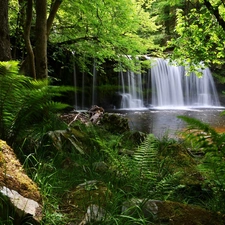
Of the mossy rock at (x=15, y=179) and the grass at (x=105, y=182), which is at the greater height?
the mossy rock at (x=15, y=179)

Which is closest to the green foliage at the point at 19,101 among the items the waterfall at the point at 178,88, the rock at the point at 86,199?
the rock at the point at 86,199

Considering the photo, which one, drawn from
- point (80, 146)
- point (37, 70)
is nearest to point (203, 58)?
point (37, 70)

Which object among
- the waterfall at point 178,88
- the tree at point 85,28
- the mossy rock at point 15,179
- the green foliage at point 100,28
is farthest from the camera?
the waterfall at point 178,88

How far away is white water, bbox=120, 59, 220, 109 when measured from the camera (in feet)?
52.0

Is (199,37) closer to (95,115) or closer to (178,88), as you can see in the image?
(95,115)

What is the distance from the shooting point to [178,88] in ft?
59.7

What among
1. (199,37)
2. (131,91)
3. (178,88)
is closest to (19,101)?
(199,37)

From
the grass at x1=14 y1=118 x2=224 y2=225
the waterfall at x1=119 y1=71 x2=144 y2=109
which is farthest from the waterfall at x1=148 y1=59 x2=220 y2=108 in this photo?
the grass at x1=14 y1=118 x2=224 y2=225

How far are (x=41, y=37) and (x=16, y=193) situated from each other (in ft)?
11.3

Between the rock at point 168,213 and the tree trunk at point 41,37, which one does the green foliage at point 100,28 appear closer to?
the tree trunk at point 41,37

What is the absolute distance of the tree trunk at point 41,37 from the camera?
14.6 feet

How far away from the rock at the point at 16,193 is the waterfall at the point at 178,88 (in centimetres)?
1537

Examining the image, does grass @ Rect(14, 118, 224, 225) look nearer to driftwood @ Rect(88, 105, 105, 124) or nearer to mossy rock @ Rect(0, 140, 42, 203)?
mossy rock @ Rect(0, 140, 42, 203)

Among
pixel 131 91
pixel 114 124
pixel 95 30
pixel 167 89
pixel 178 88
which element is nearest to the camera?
pixel 95 30
